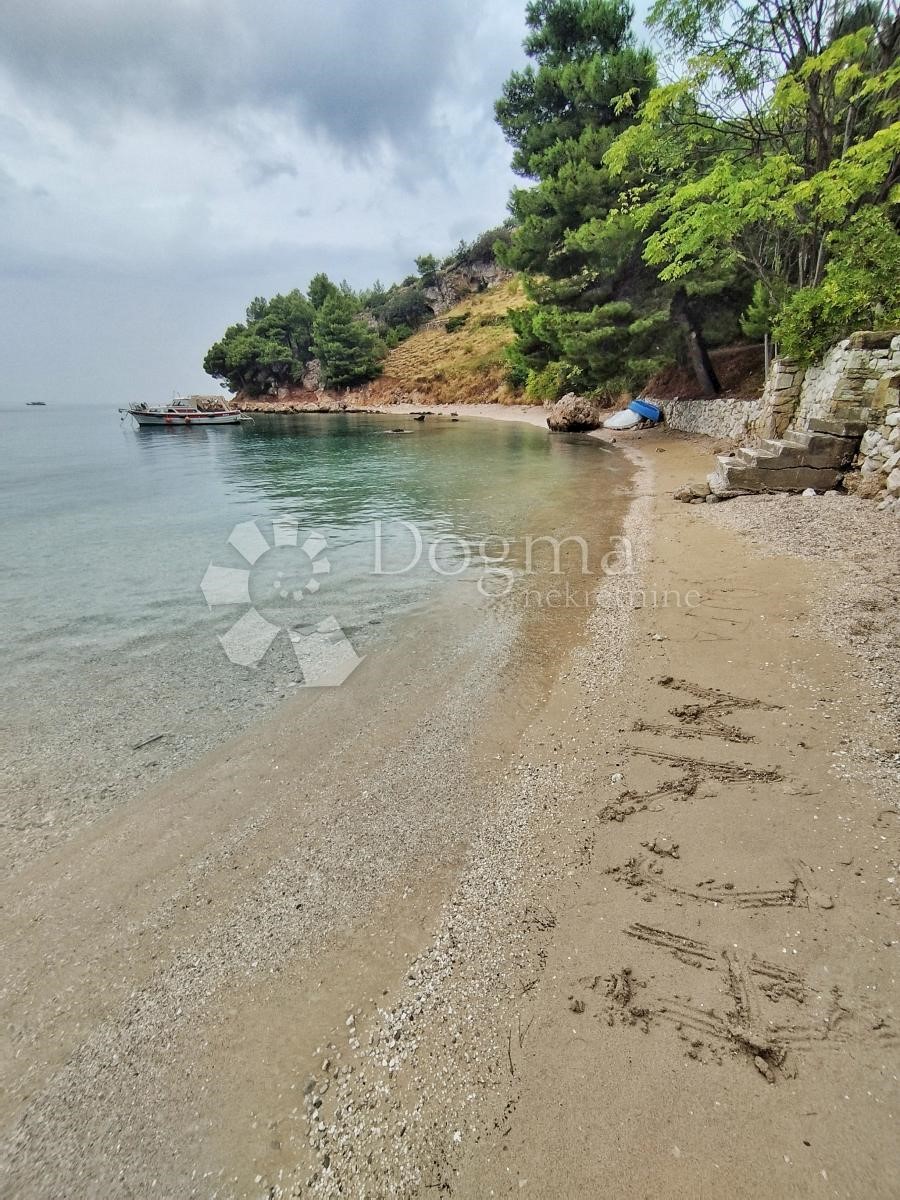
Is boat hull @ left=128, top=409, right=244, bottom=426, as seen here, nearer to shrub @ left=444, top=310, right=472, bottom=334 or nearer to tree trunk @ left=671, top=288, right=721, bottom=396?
shrub @ left=444, top=310, right=472, bottom=334

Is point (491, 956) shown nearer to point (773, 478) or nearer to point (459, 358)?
point (773, 478)

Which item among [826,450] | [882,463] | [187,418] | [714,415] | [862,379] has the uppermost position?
[187,418]

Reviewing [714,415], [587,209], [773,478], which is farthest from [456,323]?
[773,478]

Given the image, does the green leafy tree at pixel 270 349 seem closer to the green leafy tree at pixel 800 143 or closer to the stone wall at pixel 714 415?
the stone wall at pixel 714 415

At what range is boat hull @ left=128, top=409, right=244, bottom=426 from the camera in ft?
161

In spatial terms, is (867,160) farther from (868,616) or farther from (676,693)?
(676,693)

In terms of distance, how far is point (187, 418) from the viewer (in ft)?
162

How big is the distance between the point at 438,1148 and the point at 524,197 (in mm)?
29884

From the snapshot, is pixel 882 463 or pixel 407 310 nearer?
pixel 882 463

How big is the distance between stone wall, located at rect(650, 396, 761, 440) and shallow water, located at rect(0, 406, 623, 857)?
179 inches

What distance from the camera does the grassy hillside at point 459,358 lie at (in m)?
51.4

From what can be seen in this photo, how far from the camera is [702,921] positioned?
2.44 meters

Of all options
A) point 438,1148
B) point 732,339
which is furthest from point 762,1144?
point 732,339

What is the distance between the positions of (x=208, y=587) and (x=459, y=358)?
2237 inches
